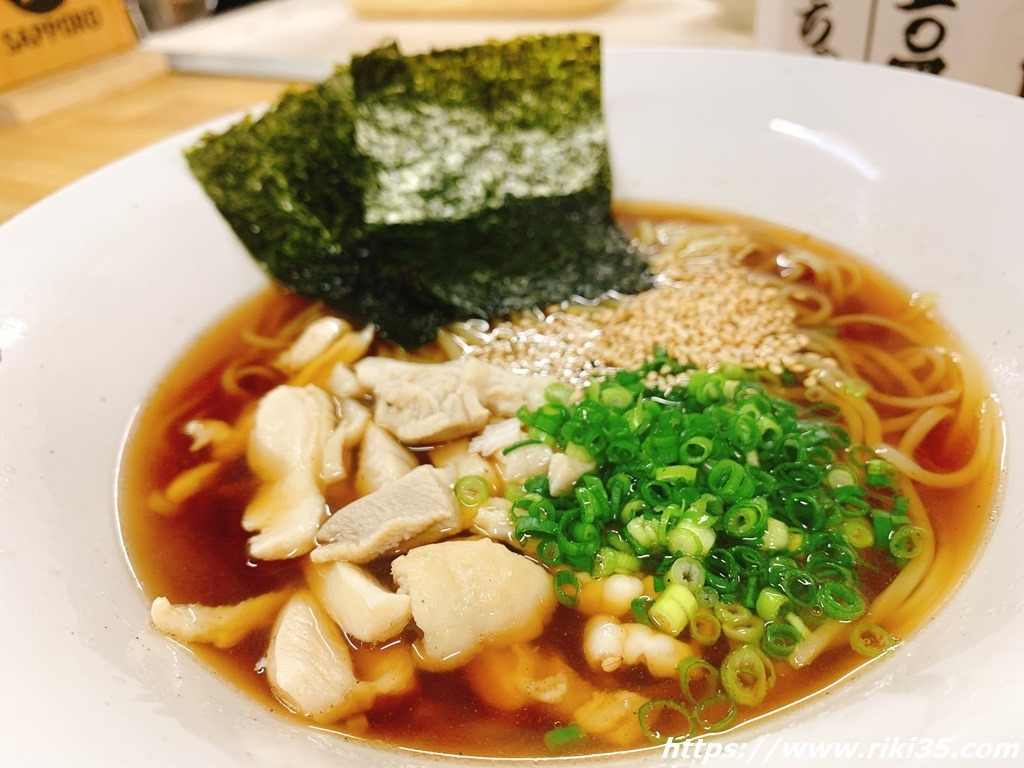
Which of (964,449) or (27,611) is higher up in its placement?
(27,611)

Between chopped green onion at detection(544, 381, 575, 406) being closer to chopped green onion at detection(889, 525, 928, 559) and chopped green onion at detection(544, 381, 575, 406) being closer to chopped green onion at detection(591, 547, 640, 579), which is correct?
chopped green onion at detection(591, 547, 640, 579)

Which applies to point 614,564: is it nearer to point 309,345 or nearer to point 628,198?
point 309,345

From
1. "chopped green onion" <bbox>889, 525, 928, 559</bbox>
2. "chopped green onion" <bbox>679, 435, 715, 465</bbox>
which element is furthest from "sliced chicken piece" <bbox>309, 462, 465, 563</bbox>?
"chopped green onion" <bbox>889, 525, 928, 559</bbox>

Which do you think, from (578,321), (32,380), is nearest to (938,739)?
(578,321)

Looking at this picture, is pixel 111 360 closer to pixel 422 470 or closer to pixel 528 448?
pixel 422 470

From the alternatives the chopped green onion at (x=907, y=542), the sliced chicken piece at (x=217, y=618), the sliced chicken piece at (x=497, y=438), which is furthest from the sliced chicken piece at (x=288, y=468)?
the chopped green onion at (x=907, y=542)
